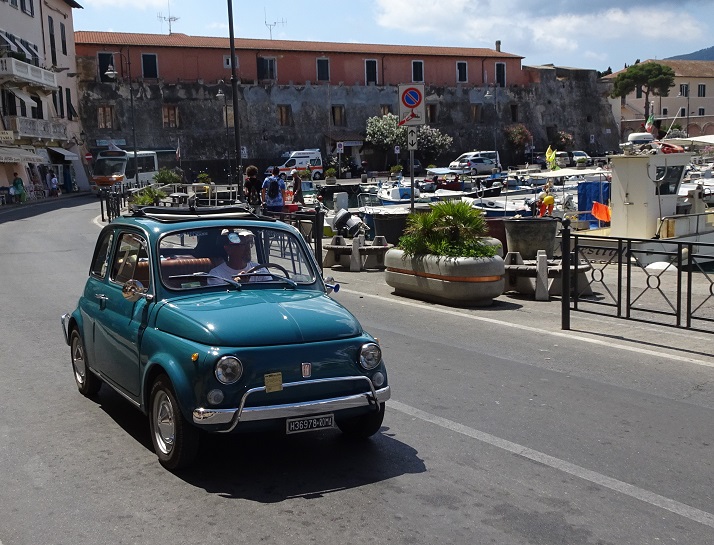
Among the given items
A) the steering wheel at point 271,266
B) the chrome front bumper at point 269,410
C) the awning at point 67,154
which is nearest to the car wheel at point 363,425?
the chrome front bumper at point 269,410

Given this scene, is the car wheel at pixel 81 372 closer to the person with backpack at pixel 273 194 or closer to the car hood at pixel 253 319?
the car hood at pixel 253 319

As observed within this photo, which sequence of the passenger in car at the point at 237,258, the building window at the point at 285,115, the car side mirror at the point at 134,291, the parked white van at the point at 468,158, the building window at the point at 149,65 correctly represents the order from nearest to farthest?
the car side mirror at the point at 134,291 → the passenger in car at the point at 237,258 → the parked white van at the point at 468,158 → the building window at the point at 149,65 → the building window at the point at 285,115

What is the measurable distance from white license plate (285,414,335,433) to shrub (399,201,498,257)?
7.79 m

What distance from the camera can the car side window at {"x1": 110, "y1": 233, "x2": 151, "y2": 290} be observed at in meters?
6.67

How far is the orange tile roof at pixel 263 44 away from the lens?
237ft

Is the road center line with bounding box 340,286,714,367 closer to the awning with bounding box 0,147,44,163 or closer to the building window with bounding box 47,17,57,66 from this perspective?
the awning with bounding box 0,147,44,163

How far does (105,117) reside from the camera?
69.5 m

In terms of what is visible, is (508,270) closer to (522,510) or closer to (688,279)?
(688,279)

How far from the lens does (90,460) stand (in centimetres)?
614

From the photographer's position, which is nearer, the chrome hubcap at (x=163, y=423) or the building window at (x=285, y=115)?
the chrome hubcap at (x=163, y=423)

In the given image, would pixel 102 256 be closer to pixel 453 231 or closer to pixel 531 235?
pixel 453 231

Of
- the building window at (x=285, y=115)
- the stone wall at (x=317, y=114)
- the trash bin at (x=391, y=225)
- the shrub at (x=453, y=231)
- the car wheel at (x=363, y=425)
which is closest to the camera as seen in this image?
A: the car wheel at (x=363, y=425)

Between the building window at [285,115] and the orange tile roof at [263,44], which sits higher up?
the orange tile roof at [263,44]

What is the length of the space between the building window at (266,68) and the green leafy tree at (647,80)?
4461 cm
